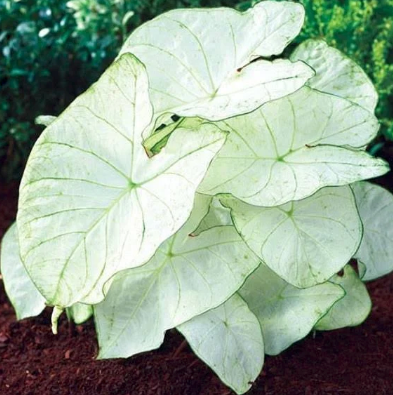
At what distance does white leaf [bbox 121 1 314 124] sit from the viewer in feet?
4.34

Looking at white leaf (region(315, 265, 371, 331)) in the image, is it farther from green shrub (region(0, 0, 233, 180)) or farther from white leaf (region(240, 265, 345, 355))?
green shrub (region(0, 0, 233, 180))

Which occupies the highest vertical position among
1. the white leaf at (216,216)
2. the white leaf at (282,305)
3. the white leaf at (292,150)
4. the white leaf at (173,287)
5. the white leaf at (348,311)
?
the white leaf at (292,150)

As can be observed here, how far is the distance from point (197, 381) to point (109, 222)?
1.26 feet

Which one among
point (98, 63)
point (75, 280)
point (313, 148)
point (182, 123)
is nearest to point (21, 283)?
point (75, 280)

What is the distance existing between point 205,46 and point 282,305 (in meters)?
0.44

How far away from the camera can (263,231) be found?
1272 millimetres

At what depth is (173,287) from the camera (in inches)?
51.4

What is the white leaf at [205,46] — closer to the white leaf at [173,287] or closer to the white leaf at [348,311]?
the white leaf at [173,287]

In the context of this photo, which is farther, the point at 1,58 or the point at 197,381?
the point at 1,58

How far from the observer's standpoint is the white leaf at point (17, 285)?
145 centimetres

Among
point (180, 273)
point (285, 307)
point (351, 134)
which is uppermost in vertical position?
point (351, 134)

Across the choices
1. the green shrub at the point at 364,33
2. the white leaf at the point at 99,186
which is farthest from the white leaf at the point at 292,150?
the green shrub at the point at 364,33

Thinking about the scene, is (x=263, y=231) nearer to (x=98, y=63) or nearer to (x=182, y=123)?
(x=182, y=123)

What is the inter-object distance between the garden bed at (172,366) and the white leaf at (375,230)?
169 mm
